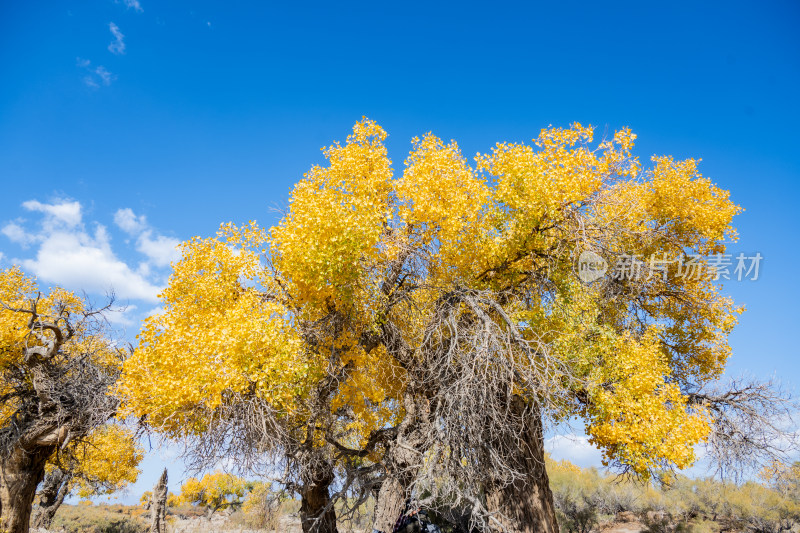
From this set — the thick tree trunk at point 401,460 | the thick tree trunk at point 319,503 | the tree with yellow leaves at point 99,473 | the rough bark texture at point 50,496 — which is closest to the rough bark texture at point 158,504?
the tree with yellow leaves at point 99,473

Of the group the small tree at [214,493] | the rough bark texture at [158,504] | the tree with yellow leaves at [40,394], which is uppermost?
the tree with yellow leaves at [40,394]

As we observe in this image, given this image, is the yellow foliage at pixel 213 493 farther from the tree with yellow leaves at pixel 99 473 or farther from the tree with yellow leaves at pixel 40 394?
the tree with yellow leaves at pixel 40 394

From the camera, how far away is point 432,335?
1029cm

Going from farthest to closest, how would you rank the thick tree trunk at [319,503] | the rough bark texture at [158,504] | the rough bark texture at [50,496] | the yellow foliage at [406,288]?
1. the rough bark texture at [50,496]
2. the rough bark texture at [158,504]
3. the thick tree trunk at [319,503]
4. the yellow foliage at [406,288]

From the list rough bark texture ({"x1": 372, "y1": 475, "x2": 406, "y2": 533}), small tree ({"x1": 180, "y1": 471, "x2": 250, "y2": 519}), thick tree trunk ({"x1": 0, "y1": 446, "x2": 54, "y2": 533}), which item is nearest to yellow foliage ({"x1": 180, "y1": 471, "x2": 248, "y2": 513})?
small tree ({"x1": 180, "y1": 471, "x2": 250, "y2": 519})

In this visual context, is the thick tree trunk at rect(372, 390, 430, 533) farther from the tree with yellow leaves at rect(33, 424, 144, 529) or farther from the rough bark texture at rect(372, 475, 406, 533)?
the tree with yellow leaves at rect(33, 424, 144, 529)

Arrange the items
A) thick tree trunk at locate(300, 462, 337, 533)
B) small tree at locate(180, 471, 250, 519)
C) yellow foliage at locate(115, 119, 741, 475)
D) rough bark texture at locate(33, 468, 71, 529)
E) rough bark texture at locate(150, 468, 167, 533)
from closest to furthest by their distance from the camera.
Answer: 1. yellow foliage at locate(115, 119, 741, 475)
2. thick tree trunk at locate(300, 462, 337, 533)
3. rough bark texture at locate(150, 468, 167, 533)
4. rough bark texture at locate(33, 468, 71, 529)
5. small tree at locate(180, 471, 250, 519)

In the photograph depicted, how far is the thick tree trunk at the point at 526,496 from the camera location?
10.1 m

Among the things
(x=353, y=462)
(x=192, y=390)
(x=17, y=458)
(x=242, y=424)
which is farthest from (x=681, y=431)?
(x=17, y=458)

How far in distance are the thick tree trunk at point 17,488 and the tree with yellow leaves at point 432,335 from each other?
215 inches

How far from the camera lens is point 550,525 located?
10.6m

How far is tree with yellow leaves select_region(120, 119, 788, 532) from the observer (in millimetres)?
8367

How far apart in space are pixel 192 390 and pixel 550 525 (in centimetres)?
848

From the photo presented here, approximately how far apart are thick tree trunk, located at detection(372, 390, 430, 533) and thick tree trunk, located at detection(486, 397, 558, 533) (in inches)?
73.7
